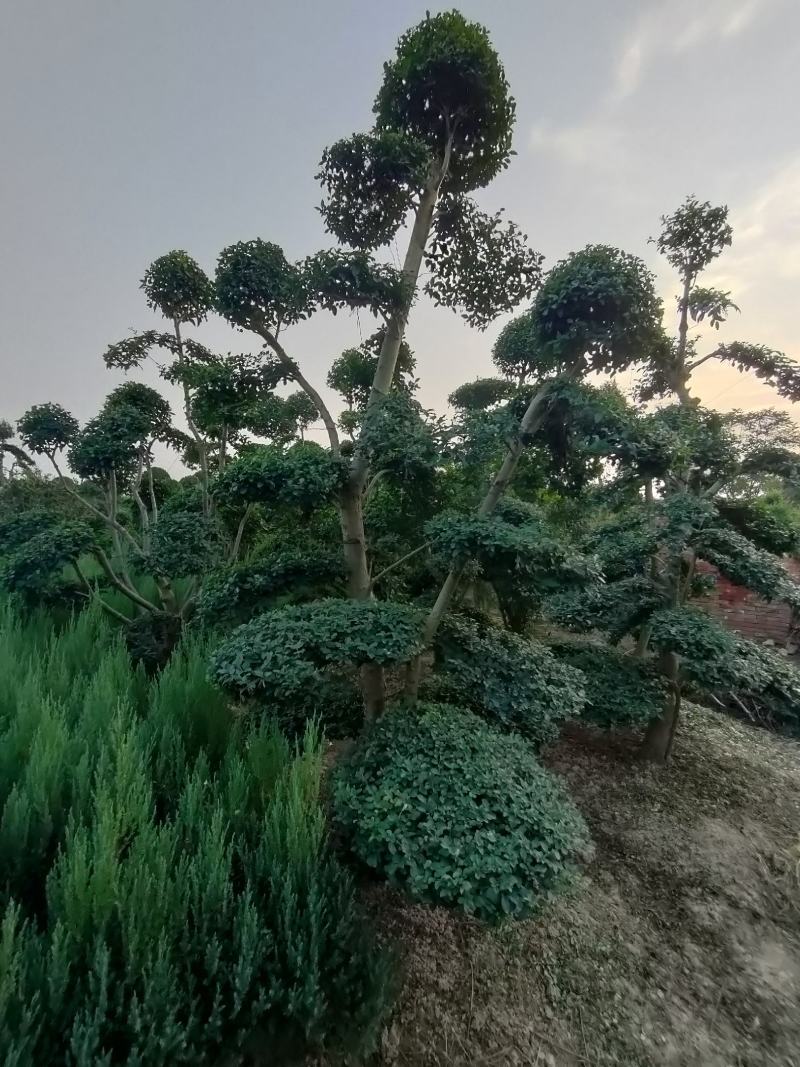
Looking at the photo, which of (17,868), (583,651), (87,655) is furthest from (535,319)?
(87,655)

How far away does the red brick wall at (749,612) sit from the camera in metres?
5.93

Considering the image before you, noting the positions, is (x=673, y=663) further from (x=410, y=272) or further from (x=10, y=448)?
(x=10, y=448)

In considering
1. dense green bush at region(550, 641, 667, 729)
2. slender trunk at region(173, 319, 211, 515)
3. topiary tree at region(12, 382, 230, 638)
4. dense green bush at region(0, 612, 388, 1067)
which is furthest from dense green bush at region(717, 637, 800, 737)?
slender trunk at region(173, 319, 211, 515)

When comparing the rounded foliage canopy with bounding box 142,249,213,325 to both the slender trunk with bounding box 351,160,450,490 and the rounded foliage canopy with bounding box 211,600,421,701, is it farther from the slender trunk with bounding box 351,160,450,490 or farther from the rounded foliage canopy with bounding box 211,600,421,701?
the rounded foliage canopy with bounding box 211,600,421,701

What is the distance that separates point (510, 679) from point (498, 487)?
94 cm

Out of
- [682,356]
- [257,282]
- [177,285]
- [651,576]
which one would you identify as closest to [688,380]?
[682,356]

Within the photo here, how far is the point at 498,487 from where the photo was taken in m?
2.37

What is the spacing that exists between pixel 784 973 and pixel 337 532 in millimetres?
3088

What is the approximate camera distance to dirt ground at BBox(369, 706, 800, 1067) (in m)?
1.61

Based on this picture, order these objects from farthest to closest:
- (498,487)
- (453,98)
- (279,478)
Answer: (453,98) → (498,487) → (279,478)

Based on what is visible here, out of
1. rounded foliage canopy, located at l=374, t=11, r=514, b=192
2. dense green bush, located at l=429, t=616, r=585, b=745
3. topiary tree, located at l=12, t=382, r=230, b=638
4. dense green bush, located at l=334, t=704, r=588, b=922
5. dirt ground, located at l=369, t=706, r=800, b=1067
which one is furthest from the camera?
topiary tree, located at l=12, t=382, r=230, b=638

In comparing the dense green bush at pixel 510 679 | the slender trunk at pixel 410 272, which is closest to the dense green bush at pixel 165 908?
the dense green bush at pixel 510 679

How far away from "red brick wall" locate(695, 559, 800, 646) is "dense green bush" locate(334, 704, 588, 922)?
5.12m

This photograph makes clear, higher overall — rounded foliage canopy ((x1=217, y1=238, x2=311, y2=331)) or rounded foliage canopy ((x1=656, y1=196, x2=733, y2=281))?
rounded foliage canopy ((x1=656, y1=196, x2=733, y2=281))
